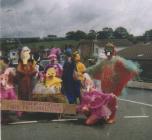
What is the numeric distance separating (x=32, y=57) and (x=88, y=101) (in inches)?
46.5

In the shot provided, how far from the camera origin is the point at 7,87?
8.61 metres

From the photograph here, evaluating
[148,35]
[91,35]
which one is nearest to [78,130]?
[91,35]

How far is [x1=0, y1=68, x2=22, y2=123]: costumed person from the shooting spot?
8.38 meters

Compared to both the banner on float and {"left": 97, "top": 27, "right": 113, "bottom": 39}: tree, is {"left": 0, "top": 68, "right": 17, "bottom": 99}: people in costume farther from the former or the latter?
{"left": 97, "top": 27, "right": 113, "bottom": 39}: tree

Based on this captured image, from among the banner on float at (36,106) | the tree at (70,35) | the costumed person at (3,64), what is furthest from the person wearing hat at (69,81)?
the costumed person at (3,64)

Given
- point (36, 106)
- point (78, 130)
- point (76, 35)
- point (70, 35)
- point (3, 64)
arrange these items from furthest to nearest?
1. point (76, 35)
2. point (3, 64)
3. point (70, 35)
4. point (36, 106)
5. point (78, 130)

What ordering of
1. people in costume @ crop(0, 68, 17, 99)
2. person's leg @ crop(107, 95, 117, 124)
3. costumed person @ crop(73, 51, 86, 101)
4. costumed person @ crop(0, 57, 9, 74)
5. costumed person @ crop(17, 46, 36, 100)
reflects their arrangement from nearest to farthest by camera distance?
people in costume @ crop(0, 68, 17, 99) → costumed person @ crop(0, 57, 9, 74) → costumed person @ crop(17, 46, 36, 100) → person's leg @ crop(107, 95, 117, 124) → costumed person @ crop(73, 51, 86, 101)

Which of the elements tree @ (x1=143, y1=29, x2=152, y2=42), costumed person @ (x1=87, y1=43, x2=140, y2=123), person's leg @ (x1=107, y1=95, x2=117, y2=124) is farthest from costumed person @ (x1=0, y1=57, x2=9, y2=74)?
tree @ (x1=143, y1=29, x2=152, y2=42)

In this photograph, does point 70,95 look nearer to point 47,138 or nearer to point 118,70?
point 118,70

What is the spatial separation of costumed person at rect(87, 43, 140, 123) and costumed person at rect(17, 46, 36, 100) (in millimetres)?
1078

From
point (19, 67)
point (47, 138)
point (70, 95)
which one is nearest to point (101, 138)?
point (47, 138)

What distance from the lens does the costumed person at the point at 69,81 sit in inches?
353

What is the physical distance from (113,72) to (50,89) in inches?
43.1

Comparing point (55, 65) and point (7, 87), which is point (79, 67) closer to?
point (55, 65)
